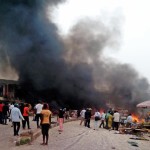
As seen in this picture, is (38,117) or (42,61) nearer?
(38,117)

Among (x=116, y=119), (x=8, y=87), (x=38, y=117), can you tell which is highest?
(x=8, y=87)

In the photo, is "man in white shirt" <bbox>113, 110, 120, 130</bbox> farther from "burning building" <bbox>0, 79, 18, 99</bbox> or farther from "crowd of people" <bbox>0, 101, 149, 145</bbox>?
"burning building" <bbox>0, 79, 18, 99</bbox>

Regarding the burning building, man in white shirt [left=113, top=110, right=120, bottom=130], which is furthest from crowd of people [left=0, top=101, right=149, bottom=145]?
the burning building

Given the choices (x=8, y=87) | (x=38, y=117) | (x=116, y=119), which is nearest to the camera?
(x=38, y=117)

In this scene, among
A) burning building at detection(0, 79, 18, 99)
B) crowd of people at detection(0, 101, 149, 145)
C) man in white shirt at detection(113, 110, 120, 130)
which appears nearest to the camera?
crowd of people at detection(0, 101, 149, 145)

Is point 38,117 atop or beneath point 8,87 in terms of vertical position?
beneath

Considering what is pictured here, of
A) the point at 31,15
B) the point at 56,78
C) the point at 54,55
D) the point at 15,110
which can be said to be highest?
the point at 31,15

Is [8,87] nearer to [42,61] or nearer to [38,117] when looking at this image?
[42,61]

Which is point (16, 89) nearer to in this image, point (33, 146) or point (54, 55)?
point (54, 55)

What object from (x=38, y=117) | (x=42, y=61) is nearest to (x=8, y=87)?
(x=42, y=61)

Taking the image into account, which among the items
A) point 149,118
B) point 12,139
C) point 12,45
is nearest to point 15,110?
point 12,139

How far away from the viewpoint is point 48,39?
45.6 metres

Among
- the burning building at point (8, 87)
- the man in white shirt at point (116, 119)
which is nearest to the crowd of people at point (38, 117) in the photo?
the man in white shirt at point (116, 119)

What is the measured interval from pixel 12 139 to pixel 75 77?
32.7m
